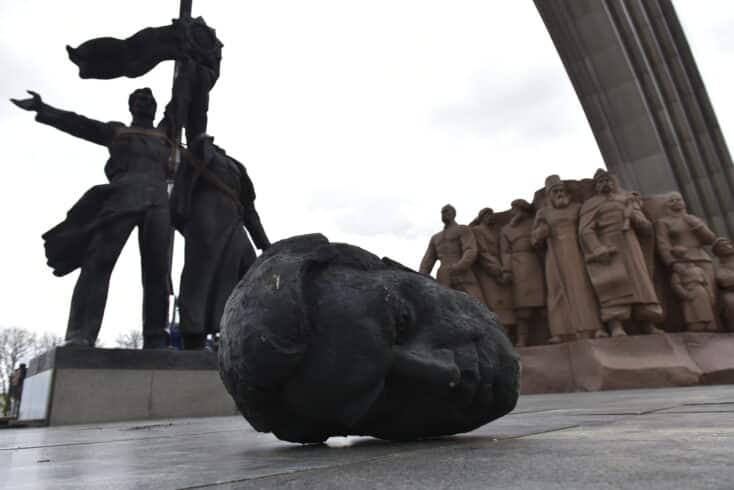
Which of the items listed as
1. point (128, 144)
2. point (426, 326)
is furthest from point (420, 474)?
point (128, 144)

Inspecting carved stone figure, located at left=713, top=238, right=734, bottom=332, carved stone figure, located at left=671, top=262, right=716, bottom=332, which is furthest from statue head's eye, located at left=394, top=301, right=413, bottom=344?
carved stone figure, located at left=713, top=238, right=734, bottom=332

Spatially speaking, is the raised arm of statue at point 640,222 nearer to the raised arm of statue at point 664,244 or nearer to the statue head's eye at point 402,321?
the raised arm of statue at point 664,244

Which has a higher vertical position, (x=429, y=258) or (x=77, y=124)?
(x=77, y=124)

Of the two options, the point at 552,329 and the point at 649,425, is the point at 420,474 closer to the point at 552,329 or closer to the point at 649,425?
the point at 649,425

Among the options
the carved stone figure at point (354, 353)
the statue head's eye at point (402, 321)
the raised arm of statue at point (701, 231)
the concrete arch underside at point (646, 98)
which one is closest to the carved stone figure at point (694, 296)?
the raised arm of statue at point (701, 231)

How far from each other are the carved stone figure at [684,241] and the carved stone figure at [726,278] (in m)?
0.22

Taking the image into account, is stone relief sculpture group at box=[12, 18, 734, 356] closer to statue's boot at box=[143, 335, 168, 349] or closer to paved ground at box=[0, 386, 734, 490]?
statue's boot at box=[143, 335, 168, 349]

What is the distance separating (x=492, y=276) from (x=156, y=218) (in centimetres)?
634

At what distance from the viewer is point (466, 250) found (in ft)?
35.3

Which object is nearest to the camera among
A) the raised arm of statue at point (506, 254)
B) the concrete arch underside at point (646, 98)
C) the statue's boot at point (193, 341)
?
the statue's boot at point (193, 341)

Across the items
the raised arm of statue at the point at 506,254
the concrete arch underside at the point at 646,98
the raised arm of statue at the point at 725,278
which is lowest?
the raised arm of statue at the point at 725,278

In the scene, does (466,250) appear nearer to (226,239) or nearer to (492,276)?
(492,276)

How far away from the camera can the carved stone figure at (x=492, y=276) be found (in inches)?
410

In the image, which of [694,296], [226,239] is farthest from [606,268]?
[226,239]
